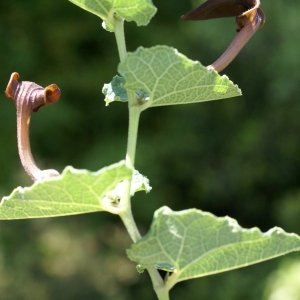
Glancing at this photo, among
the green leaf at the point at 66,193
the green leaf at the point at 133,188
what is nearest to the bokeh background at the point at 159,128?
the green leaf at the point at 133,188

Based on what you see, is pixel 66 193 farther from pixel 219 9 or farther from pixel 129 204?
pixel 219 9

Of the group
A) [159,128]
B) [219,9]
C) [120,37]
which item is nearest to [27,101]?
[120,37]

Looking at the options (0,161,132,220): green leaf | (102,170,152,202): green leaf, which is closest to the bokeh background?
(102,170,152,202): green leaf

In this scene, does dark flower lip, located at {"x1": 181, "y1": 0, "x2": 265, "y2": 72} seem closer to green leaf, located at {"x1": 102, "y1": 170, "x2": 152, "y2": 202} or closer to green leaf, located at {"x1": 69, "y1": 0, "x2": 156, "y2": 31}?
green leaf, located at {"x1": 69, "y1": 0, "x2": 156, "y2": 31}

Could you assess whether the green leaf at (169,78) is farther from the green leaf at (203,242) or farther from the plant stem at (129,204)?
the green leaf at (203,242)

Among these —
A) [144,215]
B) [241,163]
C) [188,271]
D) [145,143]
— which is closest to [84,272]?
[144,215]

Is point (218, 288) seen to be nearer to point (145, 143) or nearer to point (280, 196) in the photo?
point (280, 196)

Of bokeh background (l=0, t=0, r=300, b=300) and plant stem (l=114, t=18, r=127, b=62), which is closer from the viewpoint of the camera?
plant stem (l=114, t=18, r=127, b=62)
